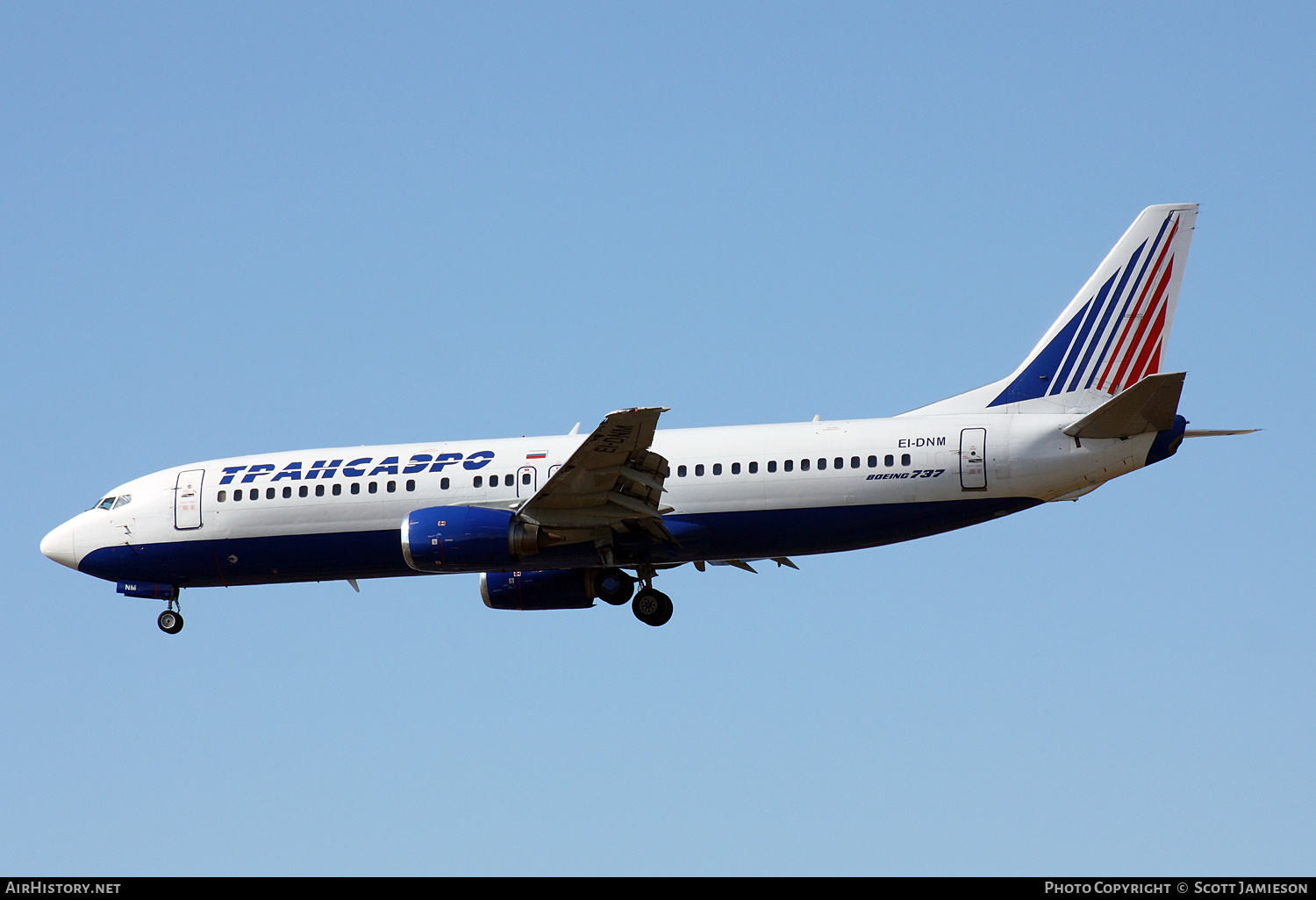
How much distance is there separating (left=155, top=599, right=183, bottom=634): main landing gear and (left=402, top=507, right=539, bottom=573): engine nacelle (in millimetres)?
7454

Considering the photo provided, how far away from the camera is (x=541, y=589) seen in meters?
35.5

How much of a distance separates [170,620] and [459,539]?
8.81 m

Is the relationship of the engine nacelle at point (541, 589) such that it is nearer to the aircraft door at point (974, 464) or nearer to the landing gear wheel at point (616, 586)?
the landing gear wheel at point (616, 586)

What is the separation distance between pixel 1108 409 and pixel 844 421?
5408mm

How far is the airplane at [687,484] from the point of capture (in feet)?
101

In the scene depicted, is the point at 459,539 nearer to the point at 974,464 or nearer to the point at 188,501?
the point at 188,501

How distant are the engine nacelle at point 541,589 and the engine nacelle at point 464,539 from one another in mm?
3495

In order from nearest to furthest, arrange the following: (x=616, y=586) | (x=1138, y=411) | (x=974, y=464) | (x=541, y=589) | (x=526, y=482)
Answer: (x=1138, y=411) → (x=974, y=464) → (x=526, y=482) → (x=616, y=586) → (x=541, y=589)

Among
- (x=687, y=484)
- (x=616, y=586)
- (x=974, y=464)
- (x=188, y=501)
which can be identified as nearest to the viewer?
(x=974, y=464)

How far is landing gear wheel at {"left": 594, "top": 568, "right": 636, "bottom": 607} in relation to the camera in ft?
111

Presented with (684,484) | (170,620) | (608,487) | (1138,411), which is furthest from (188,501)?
(1138,411)

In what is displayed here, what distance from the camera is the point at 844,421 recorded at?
32.7 metres
